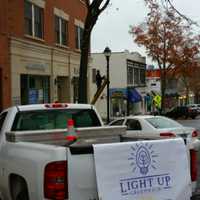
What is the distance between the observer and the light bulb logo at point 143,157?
5473 mm

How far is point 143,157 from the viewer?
18.2 feet

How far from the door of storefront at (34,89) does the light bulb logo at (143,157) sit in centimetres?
1962

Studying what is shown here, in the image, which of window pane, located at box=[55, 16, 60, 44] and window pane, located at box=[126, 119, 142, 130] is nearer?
window pane, located at box=[126, 119, 142, 130]

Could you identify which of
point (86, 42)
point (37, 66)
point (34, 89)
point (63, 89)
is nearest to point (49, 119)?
point (86, 42)

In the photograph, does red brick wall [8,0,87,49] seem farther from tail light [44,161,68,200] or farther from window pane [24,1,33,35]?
tail light [44,161,68,200]

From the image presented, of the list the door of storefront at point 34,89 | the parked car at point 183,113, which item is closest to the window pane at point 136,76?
the parked car at point 183,113

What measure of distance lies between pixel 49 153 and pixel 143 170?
1.03 metres

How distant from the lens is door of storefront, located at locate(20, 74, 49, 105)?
82.7ft

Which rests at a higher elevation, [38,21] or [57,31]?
[38,21]

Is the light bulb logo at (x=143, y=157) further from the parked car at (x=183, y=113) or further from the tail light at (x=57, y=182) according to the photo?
the parked car at (x=183, y=113)

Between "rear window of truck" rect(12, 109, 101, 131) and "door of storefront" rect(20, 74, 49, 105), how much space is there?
657 inches

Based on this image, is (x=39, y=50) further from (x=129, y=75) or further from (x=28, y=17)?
(x=129, y=75)

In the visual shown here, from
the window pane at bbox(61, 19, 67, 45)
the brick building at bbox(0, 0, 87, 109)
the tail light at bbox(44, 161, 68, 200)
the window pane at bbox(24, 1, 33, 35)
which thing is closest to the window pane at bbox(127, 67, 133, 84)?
the brick building at bbox(0, 0, 87, 109)

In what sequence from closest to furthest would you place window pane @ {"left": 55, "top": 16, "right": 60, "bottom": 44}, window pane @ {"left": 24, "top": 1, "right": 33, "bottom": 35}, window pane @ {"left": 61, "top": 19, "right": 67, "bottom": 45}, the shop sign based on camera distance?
window pane @ {"left": 24, "top": 1, "right": 33, "bottom": 35} < the shop sign < window pane @ {"left": 55, "top": 16, "right": 60, "bottom": 44} < window pane @ {"left": 61, "top": 19, "right": 67, "bottom": 45}
